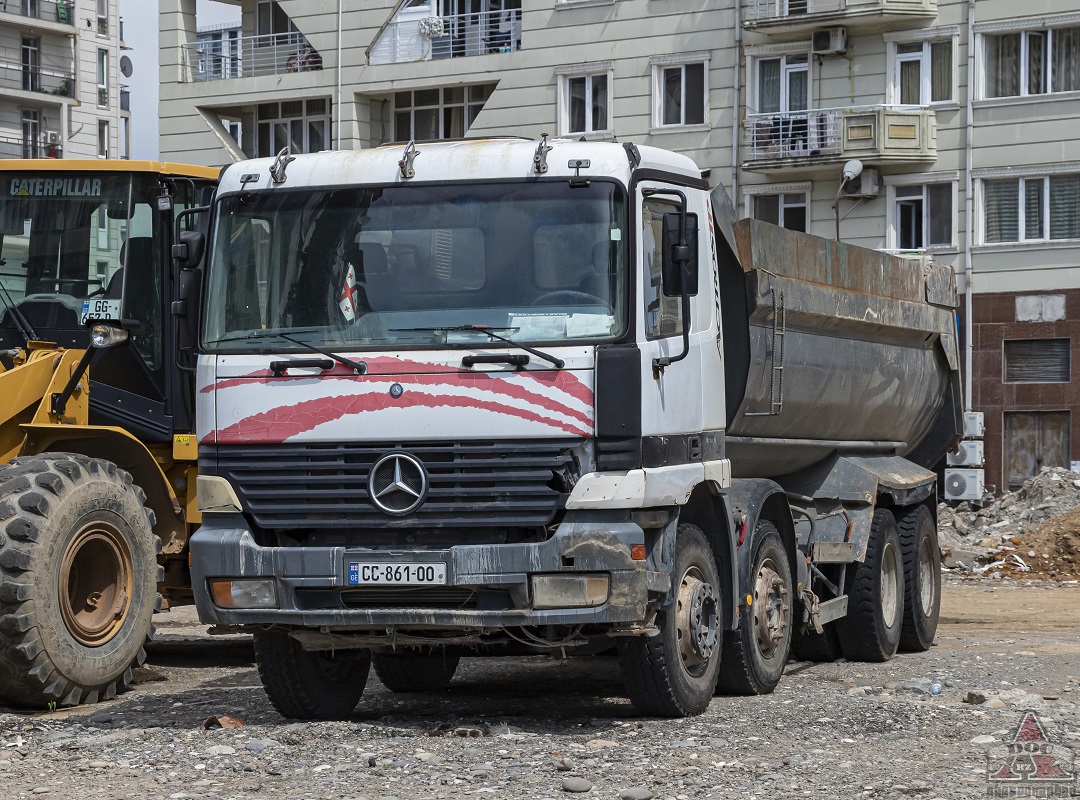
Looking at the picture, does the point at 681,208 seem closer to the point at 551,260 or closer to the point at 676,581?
the point at 551,260

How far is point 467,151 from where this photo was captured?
895cm

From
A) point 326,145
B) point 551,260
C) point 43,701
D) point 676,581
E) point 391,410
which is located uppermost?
point 326,145

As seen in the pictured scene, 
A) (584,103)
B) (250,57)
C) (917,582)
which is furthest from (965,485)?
(250,57)

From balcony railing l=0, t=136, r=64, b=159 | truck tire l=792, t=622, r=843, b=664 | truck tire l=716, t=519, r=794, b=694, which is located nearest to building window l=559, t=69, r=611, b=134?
balcony railing l=0, t=136, r=64, b=159

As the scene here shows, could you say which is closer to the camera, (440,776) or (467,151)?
(440,776)

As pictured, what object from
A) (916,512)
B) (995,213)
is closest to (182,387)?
(916,512)

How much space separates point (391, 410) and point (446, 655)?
1.97m

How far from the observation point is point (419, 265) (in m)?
8.64

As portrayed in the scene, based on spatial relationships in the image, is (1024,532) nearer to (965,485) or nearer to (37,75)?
(965,485)

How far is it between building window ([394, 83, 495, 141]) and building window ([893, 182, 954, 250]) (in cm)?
1041

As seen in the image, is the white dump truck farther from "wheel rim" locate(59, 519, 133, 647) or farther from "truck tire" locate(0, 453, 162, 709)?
"wheel rim" locate(59, 519, 133, 647)

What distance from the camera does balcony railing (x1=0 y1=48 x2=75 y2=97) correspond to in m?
60.0

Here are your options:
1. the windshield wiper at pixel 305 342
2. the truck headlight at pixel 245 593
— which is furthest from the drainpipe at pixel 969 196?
the truck headlight at pixel 245 593

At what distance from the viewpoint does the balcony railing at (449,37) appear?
40469 millimetres
